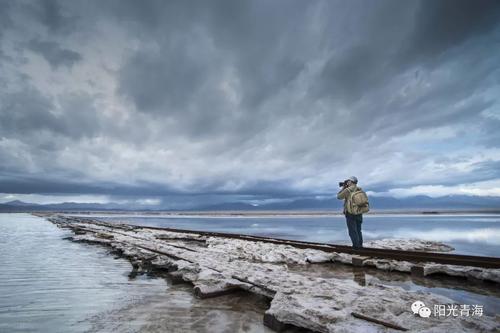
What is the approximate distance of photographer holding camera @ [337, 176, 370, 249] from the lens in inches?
388

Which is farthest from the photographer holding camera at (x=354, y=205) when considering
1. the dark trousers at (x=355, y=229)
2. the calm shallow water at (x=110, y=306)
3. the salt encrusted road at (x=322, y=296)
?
the calm shallow water at (x=110, y=306)

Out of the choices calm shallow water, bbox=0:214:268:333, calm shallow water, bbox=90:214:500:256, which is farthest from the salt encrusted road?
calm shallow water, bbox=90:214:500:256

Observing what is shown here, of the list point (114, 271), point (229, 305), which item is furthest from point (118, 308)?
point (114, 271)

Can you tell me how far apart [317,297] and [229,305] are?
152 cm

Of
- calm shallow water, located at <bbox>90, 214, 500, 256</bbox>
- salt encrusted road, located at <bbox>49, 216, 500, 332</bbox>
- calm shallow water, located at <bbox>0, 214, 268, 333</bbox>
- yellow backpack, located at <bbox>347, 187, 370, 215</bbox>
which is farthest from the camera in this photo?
calm shallow water, located at <bbox>90, 214, 500, 256</bbox>

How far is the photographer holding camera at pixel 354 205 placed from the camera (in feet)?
32.4

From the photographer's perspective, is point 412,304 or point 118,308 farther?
point 118,308

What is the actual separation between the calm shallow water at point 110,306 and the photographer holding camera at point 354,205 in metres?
5.89

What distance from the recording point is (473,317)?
343 cm

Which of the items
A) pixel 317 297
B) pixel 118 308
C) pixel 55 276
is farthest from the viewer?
pixel 55 276

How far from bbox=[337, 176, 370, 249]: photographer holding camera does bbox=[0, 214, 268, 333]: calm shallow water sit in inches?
232

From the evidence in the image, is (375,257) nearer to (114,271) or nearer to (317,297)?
(317,297)

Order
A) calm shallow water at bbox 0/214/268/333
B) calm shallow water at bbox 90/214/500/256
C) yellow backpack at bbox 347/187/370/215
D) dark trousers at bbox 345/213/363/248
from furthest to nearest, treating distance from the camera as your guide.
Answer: calm shallow water at bbox 90/214/500/256 < dark trousers at bbox 345/213/363/248 < yellow backpack at bbox 347/187/370/215 < calm shallow water at bbox 0/214/268/333

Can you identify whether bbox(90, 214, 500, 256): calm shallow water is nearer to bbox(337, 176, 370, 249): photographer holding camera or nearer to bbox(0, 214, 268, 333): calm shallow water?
bbox(337, 176, 370, 249): photographer holding camera
